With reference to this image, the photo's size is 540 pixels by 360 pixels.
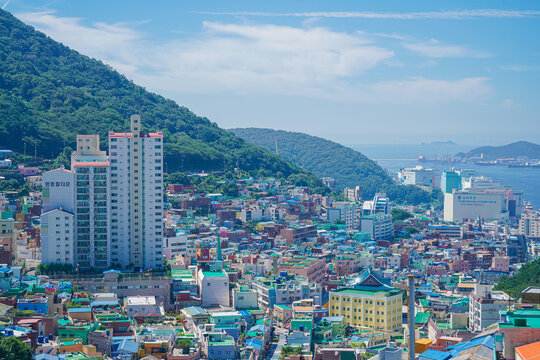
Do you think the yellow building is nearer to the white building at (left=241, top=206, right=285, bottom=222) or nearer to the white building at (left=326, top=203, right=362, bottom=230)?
the white building at (left=241, top=206, right=285, bottom=222)

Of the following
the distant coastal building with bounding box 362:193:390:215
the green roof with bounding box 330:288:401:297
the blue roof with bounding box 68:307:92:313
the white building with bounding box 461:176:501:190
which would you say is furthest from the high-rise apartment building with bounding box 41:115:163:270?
the white building with bounding box 461:176:501:190

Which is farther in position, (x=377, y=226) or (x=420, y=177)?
(x=420, y=177)

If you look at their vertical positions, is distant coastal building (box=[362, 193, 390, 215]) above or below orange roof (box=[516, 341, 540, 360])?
above

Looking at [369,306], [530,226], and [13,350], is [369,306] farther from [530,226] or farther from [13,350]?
[530,226]

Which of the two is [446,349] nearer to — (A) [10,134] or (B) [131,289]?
(B) [131,289]

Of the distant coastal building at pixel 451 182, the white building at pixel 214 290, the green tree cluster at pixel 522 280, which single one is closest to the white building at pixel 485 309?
the green tree cluster at pixel 522 280

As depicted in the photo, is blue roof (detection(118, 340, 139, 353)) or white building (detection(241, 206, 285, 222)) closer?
blue roof (detection(118, 340, 139, 353))

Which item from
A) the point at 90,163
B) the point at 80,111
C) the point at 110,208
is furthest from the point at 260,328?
the point at 80,111

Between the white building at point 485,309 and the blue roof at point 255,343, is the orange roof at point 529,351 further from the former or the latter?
the white building at point 485,309
